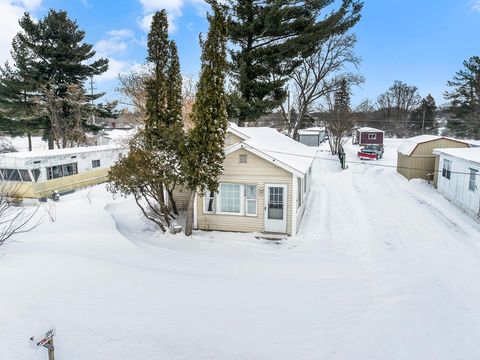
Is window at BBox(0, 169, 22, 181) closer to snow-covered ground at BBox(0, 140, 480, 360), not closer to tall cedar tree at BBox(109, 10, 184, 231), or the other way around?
snow-covered ground at BBox(0, 140, 480, 360)

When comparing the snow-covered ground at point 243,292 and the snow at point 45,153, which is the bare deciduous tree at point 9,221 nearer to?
the snow-covered ground at point 243,292

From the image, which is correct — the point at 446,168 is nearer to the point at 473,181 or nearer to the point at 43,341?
the point at 473,181

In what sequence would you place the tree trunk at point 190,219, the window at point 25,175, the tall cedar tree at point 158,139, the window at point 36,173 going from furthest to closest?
the window at point 36,173 → the window at point 25,175 → the tree trunk at point 190,219 → the tall cedar tree at point 158,139

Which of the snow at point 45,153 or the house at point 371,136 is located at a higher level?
the house at point 371,136

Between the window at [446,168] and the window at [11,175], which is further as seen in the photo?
the window at [446,168]

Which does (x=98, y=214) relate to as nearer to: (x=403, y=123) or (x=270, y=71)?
(x=270, y=71)

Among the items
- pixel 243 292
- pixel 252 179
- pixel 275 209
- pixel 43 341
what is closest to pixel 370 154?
pixel 275 209

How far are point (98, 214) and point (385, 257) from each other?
36.8ft

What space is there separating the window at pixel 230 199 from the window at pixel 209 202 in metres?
0.29

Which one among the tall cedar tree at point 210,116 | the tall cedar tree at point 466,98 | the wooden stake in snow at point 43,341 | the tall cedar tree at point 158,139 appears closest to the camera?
the wooden stake in snow at point 43,341

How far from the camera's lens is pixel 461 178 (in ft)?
51.2

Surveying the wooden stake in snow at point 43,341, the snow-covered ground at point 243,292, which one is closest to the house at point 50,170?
the snow-covered ground at point 243,292

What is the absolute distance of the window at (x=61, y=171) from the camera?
1808 centimetres

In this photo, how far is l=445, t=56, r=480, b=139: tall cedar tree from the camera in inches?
1361
